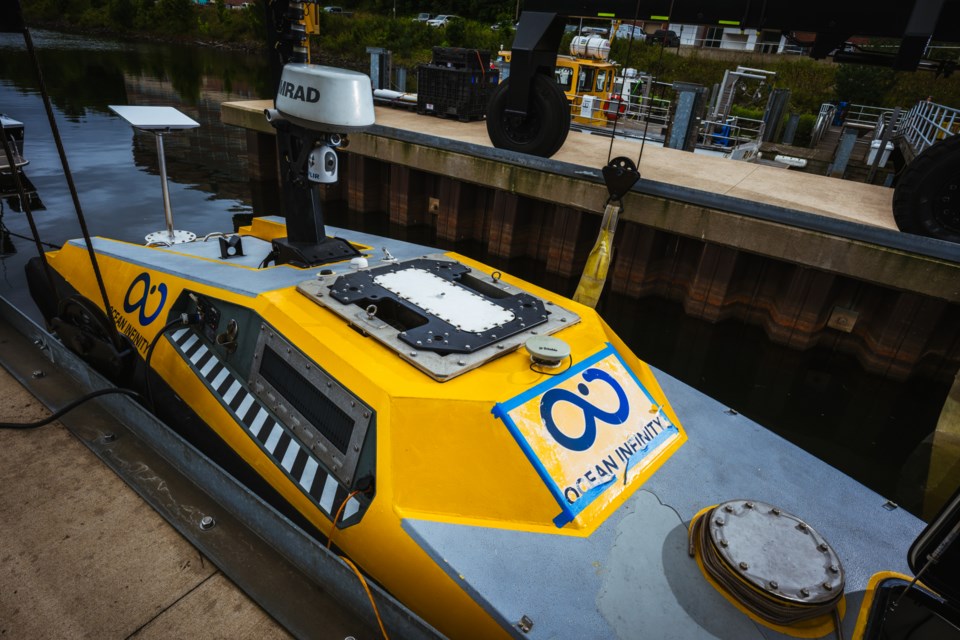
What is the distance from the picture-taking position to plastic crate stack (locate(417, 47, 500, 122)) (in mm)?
13734

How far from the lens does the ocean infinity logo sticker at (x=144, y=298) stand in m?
4.16

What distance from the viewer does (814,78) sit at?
1140 inches

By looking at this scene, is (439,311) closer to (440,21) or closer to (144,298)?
(144,298)

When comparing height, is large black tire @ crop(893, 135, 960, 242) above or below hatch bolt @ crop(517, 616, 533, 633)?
above

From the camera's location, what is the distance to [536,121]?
8.85 m

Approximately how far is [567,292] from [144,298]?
21.3 ft

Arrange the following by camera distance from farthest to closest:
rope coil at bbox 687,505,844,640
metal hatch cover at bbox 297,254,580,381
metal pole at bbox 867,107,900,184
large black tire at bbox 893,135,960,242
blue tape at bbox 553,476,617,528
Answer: metal pole at bbox 867,107,900,184
large black tire at bbox 893,135,960,242
metal hatch cover at bbox 297,254,580,381
blue tape at bbox 553,476,617,528
rope coil at bbox 687,505,844,640

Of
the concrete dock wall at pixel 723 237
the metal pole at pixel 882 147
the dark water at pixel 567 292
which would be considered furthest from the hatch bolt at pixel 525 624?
the metal pole at pixel 882 147

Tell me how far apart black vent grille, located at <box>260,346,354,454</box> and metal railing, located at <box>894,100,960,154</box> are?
524 inches

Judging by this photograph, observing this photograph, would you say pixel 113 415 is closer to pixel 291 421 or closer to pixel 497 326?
pixel 291 421

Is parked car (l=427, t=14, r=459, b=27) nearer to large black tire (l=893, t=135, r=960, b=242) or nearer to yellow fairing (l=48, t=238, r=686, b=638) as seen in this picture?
large black tire (l=893, t=135, r=960, b=242)

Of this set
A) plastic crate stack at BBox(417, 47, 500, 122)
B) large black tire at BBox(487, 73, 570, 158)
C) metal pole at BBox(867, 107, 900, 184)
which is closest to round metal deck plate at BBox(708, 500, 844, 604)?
large black tire at BBox(487, 73, 570, 158)

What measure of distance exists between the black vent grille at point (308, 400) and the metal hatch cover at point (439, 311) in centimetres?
43

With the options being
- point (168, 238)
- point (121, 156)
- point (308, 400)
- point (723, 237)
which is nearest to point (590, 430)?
point (308, 400)
